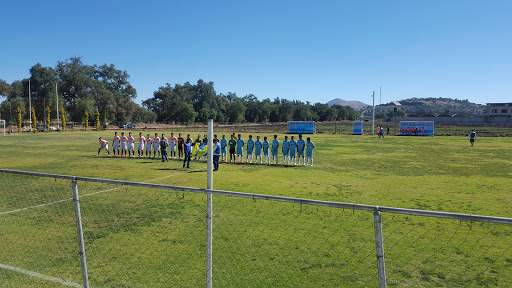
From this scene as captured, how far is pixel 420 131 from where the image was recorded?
5662 centimetres

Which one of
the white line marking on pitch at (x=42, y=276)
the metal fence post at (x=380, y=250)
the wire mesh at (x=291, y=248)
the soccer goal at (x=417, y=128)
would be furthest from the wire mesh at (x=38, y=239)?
the soccer goal at (x=417, y=128)

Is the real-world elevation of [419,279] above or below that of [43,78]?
below

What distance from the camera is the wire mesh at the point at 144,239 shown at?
6078mm

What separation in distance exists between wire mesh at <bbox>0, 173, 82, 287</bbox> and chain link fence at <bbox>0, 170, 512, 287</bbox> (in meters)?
0.02

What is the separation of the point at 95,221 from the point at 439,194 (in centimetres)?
1129

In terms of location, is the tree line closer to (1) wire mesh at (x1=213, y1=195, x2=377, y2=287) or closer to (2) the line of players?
(2) the line of players


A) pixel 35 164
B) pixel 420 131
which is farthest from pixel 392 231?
pixel 420 131

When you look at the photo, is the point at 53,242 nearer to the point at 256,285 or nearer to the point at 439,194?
the point at 256,285

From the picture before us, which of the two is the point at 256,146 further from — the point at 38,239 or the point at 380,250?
the point at 380,250

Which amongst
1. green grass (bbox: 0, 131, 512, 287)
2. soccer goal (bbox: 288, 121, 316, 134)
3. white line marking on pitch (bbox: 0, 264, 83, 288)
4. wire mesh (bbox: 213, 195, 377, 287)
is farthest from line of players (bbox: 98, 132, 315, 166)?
soccer goal (bbox: 288, 121, 316, 134)

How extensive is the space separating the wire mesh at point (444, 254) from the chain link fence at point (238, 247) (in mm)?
20

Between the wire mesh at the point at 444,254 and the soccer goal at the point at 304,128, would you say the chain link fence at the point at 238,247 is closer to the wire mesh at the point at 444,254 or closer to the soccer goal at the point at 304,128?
the wire mesh at the point at 444,254

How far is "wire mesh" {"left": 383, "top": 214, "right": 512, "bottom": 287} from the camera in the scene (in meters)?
5.93

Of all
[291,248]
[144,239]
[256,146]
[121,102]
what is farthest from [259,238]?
[121,102]
